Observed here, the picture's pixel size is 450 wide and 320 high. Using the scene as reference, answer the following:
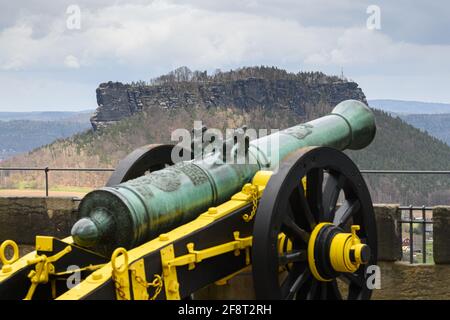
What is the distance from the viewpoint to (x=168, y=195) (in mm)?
4770

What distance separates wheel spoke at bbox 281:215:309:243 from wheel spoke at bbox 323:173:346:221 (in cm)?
28

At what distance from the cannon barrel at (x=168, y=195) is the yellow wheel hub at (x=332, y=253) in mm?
624

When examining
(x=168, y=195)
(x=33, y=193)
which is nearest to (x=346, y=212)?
(x=168, y=195)

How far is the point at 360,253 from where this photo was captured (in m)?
5.07

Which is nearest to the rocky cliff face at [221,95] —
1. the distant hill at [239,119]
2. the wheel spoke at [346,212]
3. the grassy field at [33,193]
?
the distant hill at [239,119]

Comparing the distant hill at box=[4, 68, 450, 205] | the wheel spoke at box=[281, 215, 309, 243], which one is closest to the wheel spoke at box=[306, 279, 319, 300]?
the wheel spoke at box=[281, 215, 309, 243]

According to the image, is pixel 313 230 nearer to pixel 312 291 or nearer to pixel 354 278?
pixel 312 291

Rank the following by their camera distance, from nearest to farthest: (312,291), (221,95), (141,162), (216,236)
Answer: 1. (216,236)
2. (312,291)
3. (141,162)
4. (221,95)

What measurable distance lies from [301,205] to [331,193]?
373 millimetres

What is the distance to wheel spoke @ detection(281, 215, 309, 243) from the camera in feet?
16.1

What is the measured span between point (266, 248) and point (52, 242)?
1214 mm

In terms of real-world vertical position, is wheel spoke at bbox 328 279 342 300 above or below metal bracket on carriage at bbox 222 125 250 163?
below

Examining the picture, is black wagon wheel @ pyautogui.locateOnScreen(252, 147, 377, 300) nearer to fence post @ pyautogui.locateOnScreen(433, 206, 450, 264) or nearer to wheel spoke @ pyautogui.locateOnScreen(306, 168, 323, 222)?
wheel spoke @ pyautogui.locateOnScreen(306, 168, 323, 222)
